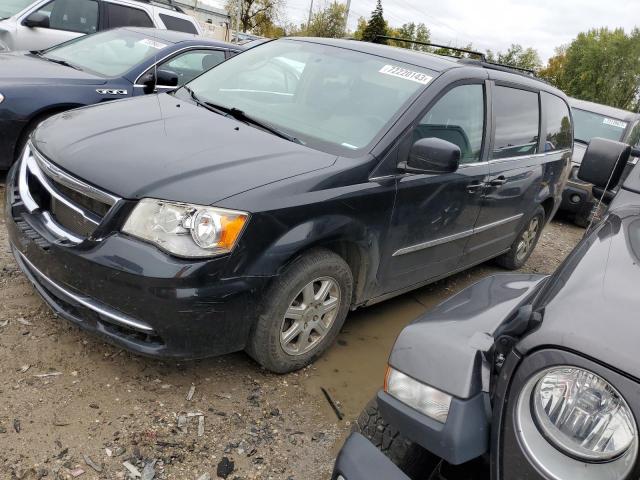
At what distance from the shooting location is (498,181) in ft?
13.0

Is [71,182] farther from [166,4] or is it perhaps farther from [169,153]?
[166,4]

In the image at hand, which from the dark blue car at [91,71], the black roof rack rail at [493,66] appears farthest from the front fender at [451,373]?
the dark blue car at [91,71]

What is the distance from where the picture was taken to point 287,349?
2.87m

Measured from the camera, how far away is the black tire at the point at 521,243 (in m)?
5.14

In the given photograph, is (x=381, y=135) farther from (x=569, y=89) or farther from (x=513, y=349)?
(x=569, y=89)

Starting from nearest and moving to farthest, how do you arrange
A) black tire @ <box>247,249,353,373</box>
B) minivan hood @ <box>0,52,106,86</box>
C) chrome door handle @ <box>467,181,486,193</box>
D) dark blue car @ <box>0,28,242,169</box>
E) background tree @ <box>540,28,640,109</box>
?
black tire @ <box>247,249,353,373</box>
chrome door handle @ <box>467,181,486,193</box>
dark blue car @ <box>0,28,242,169</box>
minivan hood @ <box>0,52,106,86</box>
background tree @ <box>540,28,640,109</box>

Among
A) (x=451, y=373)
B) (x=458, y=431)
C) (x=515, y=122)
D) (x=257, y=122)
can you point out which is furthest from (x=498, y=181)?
(x=458, y=431)

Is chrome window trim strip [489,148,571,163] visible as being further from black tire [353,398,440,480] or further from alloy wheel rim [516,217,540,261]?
black tire [353,398,440,480]

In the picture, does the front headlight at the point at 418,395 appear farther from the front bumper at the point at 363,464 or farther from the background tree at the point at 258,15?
the background tree at the point at 258,15

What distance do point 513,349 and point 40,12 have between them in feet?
27.4

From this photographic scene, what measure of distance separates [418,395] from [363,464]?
0.84 ft

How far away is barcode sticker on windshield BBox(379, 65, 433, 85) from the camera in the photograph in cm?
332

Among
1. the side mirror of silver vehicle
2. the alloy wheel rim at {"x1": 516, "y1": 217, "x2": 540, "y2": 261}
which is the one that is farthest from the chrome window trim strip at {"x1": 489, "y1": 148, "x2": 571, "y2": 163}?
the side mirror of silver vehicle

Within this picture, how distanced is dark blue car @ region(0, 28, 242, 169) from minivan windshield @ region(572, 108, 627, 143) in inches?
235
